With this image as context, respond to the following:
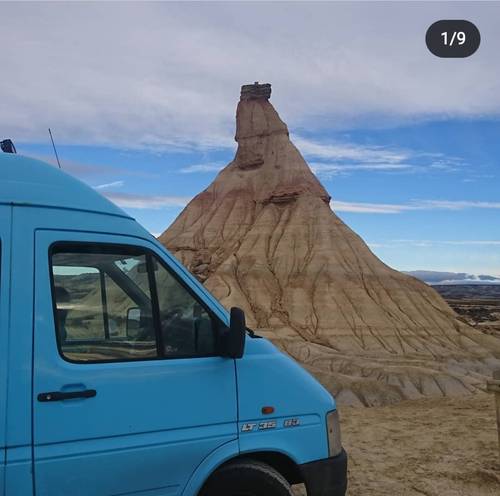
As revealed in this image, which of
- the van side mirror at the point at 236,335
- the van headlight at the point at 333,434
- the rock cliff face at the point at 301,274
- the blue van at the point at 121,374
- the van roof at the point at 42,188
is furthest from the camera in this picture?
the rock cliff face at the point at 301,274

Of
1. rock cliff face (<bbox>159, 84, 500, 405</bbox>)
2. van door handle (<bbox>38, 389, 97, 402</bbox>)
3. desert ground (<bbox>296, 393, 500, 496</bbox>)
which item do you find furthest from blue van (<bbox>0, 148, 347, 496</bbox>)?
rock cliff face (<bbox>159, 84, 500, 405</bbox>)

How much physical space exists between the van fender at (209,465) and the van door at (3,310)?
1.15 metres

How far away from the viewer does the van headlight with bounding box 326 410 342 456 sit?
435 cm

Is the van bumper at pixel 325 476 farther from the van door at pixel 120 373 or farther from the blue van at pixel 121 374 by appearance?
the van door at pixel 120 373

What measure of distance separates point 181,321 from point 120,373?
1.76ft

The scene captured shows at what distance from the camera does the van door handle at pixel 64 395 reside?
333 centimetres

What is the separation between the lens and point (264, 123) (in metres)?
53.2

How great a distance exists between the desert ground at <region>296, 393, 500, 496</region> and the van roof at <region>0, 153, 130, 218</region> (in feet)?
14.5

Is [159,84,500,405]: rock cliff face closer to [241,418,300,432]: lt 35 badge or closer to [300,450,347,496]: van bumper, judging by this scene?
[300,450,347,496]: van bumper

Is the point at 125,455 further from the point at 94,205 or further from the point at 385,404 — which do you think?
the point at 385,404

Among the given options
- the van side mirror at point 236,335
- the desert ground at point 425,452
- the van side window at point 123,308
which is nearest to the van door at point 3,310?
the van side window at point 123,308

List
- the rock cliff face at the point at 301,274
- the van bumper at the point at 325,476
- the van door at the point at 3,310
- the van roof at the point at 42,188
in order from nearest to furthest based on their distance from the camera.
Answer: the van door at the point at 3,310
the van roof at the point at 42,188
the van bumper at the point at 325,476
the rock cliff face at the point at 301,274

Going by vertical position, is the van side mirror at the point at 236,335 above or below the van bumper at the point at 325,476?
above

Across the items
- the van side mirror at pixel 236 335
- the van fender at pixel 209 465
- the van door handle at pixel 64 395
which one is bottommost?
the van fender at pixel 209 465
